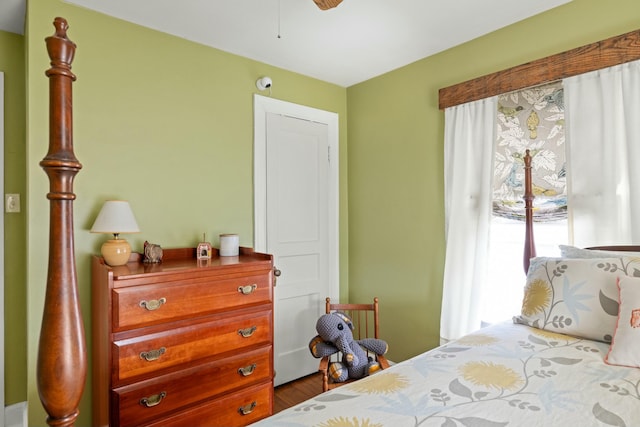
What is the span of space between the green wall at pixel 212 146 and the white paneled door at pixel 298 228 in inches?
6.6

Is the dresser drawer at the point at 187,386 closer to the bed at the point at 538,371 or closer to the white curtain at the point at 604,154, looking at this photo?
the bed at the point at 538,371

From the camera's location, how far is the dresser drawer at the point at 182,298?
1.65m

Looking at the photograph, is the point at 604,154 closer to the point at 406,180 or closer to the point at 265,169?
the point at 406,180

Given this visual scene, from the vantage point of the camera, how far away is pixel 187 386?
182 cm

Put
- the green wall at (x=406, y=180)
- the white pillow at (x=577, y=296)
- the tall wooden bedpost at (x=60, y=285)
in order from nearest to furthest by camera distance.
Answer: the tall wooden bedpost at (x=60, y=285)
the white pillow at (x=577, y=296)
the green wall at (x=406, y=180)

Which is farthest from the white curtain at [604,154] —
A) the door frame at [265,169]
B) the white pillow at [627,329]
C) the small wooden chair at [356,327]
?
the door frame at [265,169]

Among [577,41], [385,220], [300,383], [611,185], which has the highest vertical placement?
[577,41]

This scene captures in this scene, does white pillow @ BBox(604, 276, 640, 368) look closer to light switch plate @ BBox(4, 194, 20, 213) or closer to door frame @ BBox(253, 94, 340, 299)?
door frame @ BBox(253, 94, 340, 299)

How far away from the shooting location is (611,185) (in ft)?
6.23

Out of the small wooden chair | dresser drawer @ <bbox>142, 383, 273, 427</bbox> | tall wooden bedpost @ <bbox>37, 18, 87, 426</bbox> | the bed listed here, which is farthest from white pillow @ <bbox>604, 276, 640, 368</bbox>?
dresser drawer @ <bbox>142, 383, 273, 427</bbox>

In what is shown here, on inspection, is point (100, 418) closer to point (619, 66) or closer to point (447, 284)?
point (447, 284)

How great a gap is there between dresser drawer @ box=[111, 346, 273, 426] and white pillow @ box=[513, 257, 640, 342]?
4.54ft

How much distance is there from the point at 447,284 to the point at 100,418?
2189 millimetres

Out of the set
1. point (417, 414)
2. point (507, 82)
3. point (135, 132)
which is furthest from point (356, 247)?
point (417, 414)
